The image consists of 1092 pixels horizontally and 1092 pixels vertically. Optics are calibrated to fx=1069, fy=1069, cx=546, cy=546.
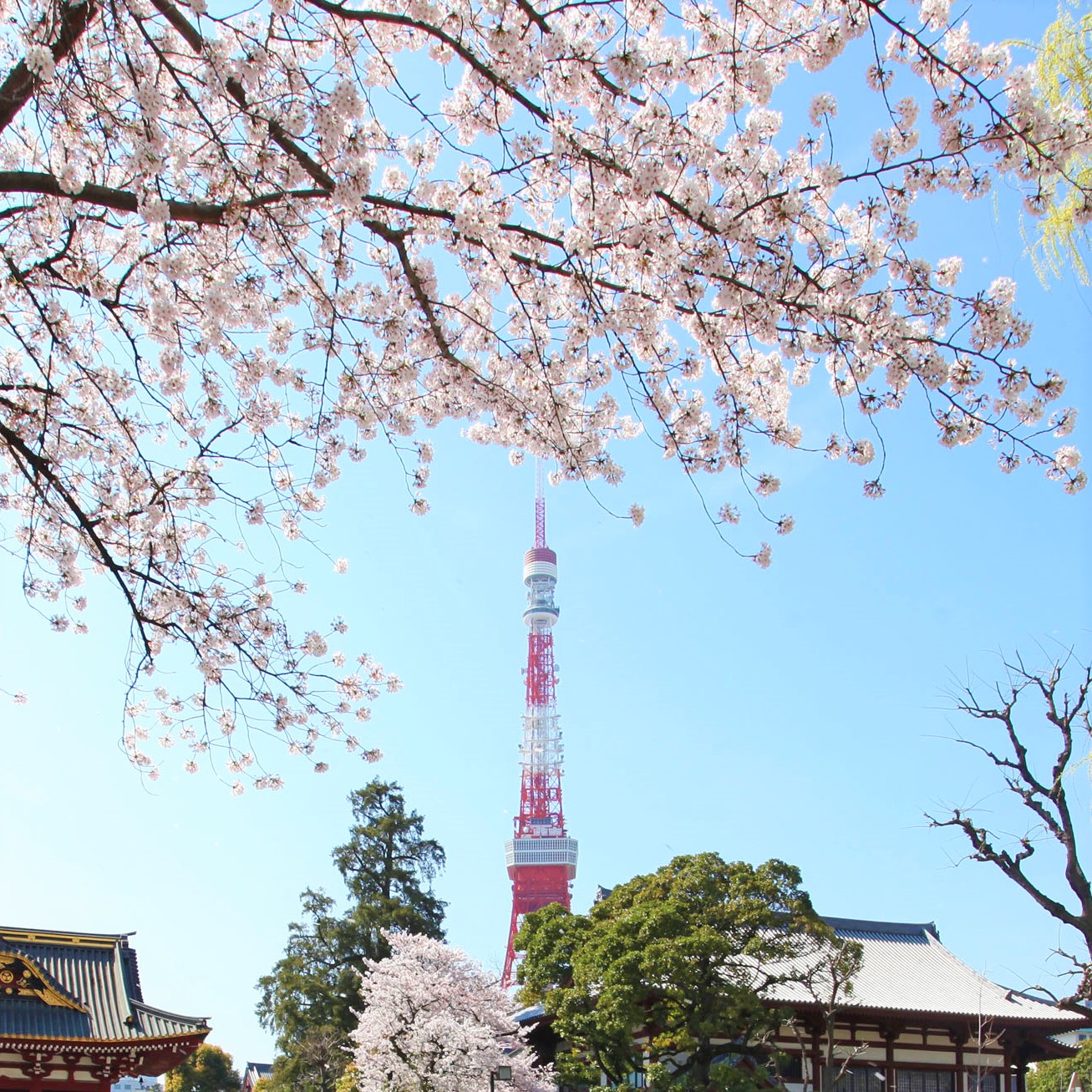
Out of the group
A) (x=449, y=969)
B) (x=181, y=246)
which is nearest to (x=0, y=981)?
(x=449, y=969)

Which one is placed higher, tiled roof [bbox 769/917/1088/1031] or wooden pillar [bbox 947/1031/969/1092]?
tiled roof [bbox 769/917/1088/1031]

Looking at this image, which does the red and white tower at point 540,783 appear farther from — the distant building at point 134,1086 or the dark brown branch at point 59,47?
the dark brown branch at point 59,47

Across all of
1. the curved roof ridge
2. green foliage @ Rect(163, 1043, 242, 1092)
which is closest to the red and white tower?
green foliage @ Rect(163, 1043, 242, 1092)

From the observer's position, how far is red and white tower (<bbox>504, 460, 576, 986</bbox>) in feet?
156

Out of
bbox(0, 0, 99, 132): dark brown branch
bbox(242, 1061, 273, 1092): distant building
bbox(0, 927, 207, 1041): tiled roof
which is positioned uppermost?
bbox(0, 0, 99, 132): dark brown branch

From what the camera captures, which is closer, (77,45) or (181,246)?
(77,45)

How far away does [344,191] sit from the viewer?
3.23 m

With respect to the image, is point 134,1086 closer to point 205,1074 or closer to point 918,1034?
point 205,1074

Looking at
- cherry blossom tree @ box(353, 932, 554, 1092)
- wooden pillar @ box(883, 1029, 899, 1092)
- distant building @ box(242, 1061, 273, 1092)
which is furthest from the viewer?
distant building @ box(242, 1061, 273, 1092)

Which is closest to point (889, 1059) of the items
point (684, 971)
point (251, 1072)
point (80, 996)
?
point (684, 971)

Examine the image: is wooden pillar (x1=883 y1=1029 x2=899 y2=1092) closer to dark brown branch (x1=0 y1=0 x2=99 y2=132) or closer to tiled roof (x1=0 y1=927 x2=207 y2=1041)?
tiled roof (x1=0 y1=927 x2=207 y2=1041)

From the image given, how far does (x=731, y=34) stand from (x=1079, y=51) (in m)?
1.92

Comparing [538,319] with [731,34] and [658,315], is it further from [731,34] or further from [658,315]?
[731,34]

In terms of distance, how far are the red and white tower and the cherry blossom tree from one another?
25648mm
